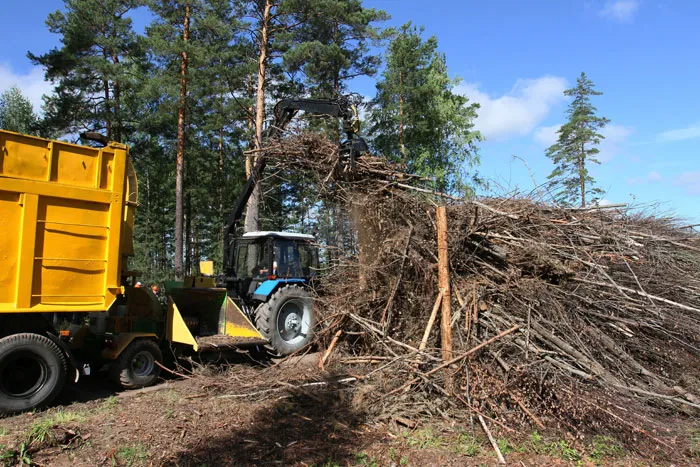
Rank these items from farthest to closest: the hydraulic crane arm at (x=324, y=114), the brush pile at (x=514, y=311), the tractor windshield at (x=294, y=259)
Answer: the tractor windshield at (x=294, y=259)
the hydraulic crane arm at (x=324, y=114)
the brush pile at (x=514, y=311)

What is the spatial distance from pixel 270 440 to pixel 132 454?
3.98 feet

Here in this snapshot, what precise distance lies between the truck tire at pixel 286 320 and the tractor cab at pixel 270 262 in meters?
0.25

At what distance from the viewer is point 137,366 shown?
6.54 metres

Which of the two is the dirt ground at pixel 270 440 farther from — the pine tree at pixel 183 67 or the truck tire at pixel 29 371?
the pine tree at pixel 183 67

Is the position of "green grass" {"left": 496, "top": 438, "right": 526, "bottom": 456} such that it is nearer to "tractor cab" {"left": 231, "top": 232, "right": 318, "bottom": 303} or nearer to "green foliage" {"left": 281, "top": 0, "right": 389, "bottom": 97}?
"tractor cab" {"left": 231, "top": 232, "right": 318, "bottom": 303}

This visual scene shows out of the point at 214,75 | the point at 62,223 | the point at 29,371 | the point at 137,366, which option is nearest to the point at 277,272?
the point at 137,366

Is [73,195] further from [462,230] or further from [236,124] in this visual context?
[236,124]

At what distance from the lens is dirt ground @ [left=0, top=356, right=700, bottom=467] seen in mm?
4156

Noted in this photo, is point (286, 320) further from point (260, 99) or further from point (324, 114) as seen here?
point (260, 99)

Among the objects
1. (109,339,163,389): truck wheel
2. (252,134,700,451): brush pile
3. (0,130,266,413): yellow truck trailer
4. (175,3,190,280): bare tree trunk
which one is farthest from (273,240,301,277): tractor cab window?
(175,3,190,280): bare tree trunk

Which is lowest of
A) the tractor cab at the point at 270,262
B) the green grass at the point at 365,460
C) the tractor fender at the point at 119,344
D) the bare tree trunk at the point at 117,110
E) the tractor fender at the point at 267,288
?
the green grass at the point at 365,460

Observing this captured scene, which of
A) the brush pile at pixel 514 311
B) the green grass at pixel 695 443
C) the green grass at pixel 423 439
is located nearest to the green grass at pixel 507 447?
the brush pile at pixel 514 311

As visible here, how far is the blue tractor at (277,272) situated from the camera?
25.0ft

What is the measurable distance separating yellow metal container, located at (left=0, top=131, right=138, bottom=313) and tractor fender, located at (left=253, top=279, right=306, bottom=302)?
243 centimetres
